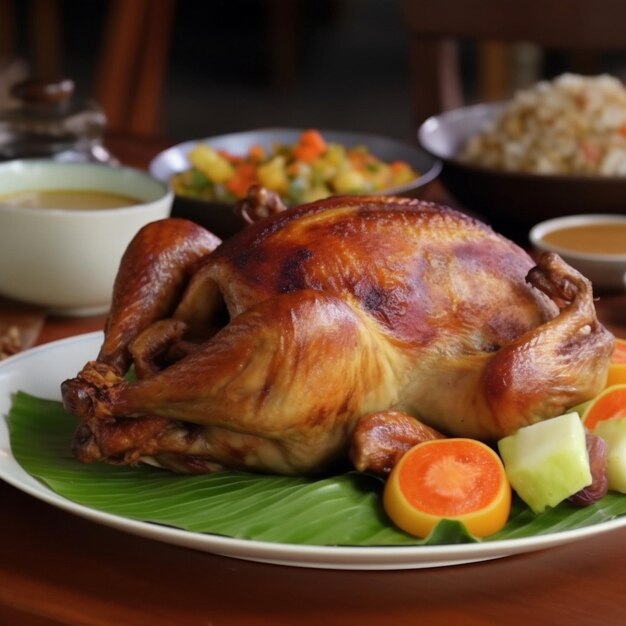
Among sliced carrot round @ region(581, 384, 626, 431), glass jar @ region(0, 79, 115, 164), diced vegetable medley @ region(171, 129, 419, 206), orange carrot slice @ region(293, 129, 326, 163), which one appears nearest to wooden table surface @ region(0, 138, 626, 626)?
sliced carrot round @ region(581, 384, 626, 431)

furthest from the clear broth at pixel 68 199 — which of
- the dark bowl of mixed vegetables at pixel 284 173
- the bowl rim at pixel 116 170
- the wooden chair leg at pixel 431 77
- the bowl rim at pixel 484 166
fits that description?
the wooden chair leg at pixel 431 77

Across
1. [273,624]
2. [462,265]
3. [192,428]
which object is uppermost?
[462,265]

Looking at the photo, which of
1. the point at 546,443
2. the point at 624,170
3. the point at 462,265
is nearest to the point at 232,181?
the point at 624,170

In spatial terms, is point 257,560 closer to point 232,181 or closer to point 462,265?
point 462,265

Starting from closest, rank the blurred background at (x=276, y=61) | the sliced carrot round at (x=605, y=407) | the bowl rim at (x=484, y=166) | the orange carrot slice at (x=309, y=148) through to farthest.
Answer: the sliced carrot round at (x=605, y=407)
the bowl rim at (x=484, y=166)
the orange carrot slice at (x=309, y=148)
the blurred background at (x=276, y=61)

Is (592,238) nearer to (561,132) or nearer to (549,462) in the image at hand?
(561,132)

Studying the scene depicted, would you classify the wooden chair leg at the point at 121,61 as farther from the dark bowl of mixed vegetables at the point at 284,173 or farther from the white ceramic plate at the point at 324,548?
the white ceramic plate at the point at 324,548
